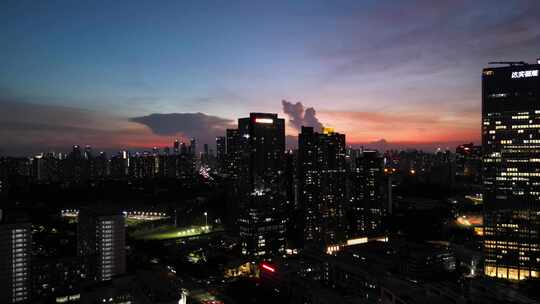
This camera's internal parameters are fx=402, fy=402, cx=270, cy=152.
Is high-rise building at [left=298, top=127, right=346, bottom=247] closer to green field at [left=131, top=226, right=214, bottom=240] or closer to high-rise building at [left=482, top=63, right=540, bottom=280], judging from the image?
green field at [left=131, top=226, right=214, bottom=240]

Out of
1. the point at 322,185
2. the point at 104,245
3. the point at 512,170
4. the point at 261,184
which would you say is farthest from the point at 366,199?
the point at 104,245

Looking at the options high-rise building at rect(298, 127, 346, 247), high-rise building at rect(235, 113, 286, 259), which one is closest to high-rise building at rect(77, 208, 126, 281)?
high-rise building at rect(235, 113, 286, 259)

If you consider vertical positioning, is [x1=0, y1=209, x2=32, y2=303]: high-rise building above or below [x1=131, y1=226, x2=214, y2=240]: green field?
above

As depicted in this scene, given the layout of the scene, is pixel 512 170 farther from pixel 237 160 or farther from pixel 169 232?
pixel 169 232

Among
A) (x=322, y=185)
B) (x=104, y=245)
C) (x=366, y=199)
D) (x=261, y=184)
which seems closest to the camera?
(x=104, y=245)

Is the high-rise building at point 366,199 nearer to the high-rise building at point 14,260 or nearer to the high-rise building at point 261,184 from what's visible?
the high-rise building at point 261,184

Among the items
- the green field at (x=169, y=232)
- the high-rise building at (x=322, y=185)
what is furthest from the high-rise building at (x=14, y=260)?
the high-rise building at (x=322, y=185)

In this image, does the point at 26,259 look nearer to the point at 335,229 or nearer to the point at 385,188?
the point at 335,229
